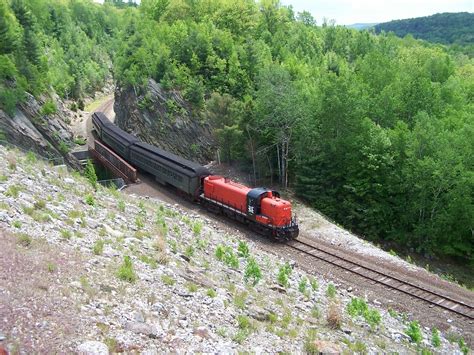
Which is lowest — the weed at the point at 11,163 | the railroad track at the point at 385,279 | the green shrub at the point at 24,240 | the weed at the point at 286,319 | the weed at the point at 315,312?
the railroad track at the point at 385,279

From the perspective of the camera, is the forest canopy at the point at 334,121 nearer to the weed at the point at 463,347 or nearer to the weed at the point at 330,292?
the weed at the point at 463,347

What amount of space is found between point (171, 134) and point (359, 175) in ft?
74.0

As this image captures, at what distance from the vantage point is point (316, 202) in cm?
3962

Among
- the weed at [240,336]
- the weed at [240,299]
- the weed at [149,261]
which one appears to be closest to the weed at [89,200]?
the weed at [149,261]

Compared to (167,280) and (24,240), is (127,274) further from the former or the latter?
(24,240)

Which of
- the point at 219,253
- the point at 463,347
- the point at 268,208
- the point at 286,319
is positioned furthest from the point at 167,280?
the point at 268,208

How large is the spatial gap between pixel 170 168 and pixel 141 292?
944 inches

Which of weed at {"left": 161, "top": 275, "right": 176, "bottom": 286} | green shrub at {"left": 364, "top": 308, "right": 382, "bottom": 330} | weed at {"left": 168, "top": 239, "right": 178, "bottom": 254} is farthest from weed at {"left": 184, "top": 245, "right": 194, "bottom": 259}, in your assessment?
green shrub at {"left": 364, "top": 308, "right": 382, "bottom": 330}

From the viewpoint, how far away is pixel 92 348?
1046 centimetres

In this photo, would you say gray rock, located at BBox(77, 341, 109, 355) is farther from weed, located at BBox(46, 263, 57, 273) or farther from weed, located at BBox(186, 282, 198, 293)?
weed, located at BBox(186, 282, 198, 293)

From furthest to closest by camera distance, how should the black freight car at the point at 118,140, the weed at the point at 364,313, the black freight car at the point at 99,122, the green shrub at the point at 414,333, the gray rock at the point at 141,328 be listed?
1. the black freight car at the point at 99,122
2. the black freight car at the point at 118,140
3. the weed at the point at 364,313
4. the green shrub at the point at 414,333
5. the gray rock at the point at 141,328

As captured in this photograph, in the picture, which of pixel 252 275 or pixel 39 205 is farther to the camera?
pixel 252 275

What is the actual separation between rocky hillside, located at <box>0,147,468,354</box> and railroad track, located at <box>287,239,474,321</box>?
2.99 meters

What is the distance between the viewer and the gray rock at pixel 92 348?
1030cm
